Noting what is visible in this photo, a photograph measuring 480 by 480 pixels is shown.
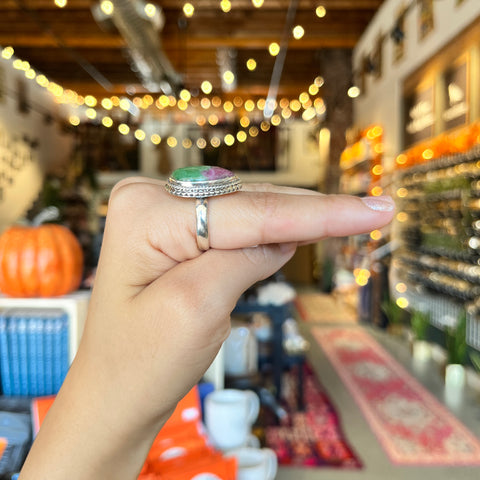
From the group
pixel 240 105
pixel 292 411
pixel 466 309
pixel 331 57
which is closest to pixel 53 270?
pixel 292 411

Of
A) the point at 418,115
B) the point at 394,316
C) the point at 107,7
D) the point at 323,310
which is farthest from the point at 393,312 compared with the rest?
the point at 107,7

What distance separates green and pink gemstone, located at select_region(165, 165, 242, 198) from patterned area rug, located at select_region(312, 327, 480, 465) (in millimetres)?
3124

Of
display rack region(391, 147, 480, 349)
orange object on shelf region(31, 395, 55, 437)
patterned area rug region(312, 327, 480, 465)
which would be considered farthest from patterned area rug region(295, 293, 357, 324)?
orange object on shelf region(31, 395, 55, 437)

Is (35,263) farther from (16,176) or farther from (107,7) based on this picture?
(16,176)

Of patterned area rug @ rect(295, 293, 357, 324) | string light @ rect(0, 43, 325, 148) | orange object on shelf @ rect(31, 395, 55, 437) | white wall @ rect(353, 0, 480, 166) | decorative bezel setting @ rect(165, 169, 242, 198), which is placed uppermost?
string light @ rect(0, 43, 325, 148)

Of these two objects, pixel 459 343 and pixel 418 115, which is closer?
pixel 459 343

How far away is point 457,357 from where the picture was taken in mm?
4367

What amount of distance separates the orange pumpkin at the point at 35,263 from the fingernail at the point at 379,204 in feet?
4.63

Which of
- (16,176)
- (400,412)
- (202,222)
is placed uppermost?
(16,176)

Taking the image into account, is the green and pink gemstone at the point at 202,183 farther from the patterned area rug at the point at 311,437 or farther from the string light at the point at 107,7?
the string light at the point at 107,7

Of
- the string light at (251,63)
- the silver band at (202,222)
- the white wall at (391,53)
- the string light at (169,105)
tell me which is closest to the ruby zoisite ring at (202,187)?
the silver band at (202,222)

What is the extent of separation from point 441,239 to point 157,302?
16.7ft

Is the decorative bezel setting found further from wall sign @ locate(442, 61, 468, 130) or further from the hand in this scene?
wall sign @ locate(442, 61, 468, 130)

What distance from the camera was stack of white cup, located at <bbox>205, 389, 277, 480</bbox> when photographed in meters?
1.57
